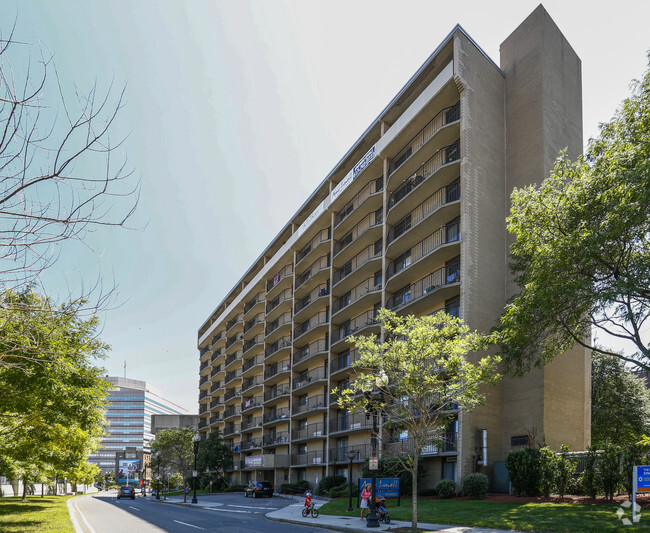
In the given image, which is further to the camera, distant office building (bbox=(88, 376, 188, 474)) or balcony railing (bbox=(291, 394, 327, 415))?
distant office building (bbox=(88, 376, 188, 474))

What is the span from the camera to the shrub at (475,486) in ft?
85.8

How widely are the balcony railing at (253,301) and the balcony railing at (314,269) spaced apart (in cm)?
1222

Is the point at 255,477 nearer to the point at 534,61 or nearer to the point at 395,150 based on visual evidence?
the point at 395,150

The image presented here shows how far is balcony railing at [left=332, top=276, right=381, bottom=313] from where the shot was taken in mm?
44156

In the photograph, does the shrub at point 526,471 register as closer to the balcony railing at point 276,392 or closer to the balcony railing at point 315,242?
the balcony railing at point 315,242

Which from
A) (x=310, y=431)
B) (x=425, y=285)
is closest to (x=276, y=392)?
(x=310, y=431)

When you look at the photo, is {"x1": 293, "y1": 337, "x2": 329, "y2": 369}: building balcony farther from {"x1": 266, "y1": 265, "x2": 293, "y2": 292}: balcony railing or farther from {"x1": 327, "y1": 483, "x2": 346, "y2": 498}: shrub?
Answer: {"x1": 327, "y1": 483, "x2": 346, "y2": 498}: shrub

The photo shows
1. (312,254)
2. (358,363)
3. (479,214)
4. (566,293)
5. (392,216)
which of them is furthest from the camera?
(312,254)

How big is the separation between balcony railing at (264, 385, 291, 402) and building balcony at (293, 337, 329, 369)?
412cm

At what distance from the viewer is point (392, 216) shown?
4025 centimetres

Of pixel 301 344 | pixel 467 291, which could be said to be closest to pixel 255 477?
pixel 301 344

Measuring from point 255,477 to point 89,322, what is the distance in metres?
51.8

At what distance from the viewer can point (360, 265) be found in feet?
144

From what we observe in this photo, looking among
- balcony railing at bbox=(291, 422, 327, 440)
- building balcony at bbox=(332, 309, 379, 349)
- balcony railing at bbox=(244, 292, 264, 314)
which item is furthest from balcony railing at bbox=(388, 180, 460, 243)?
balcony railing at bbox=(244, 292, 264, 314)
